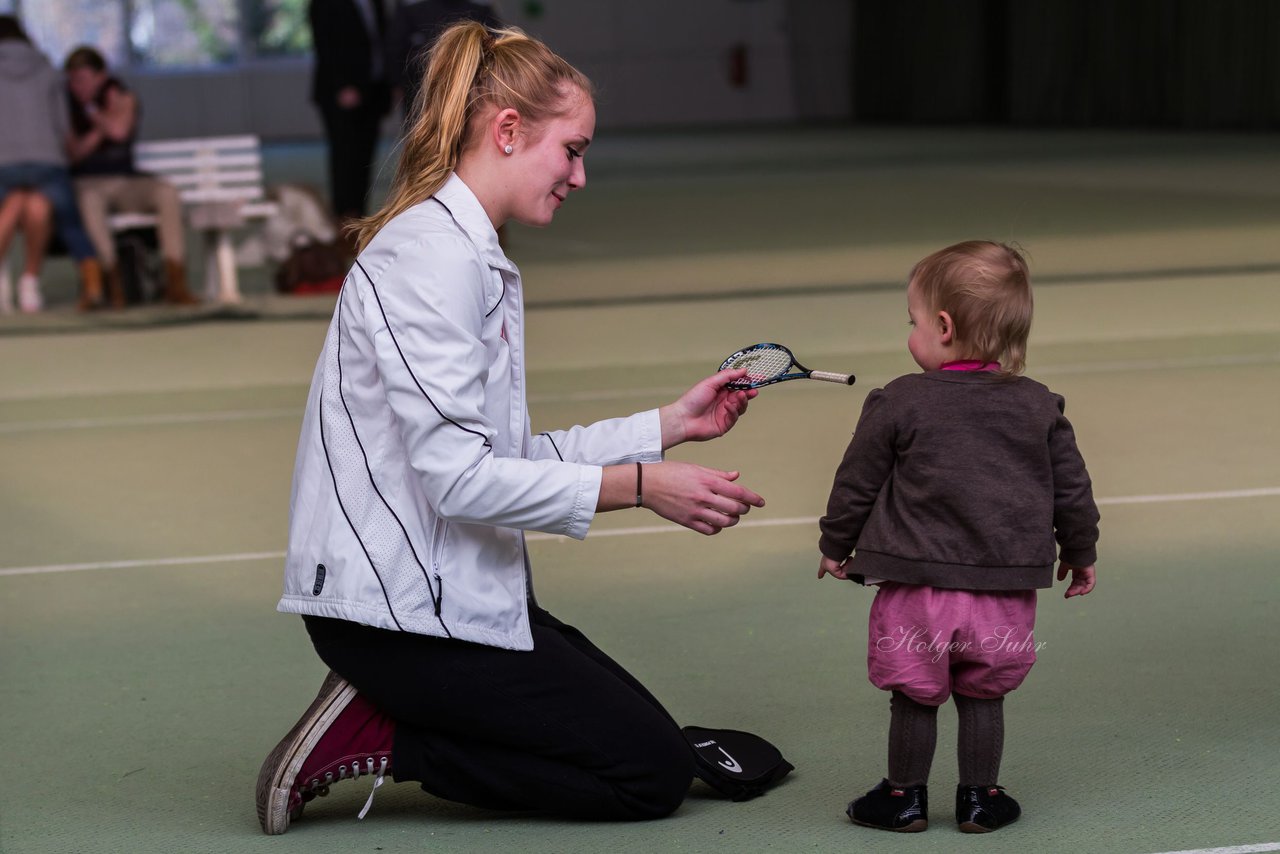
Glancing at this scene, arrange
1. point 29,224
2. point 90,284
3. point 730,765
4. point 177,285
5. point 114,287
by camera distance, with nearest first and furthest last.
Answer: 1. point 730,765
2. point 29,224
3. point 90,284
4. point 114,287
5. point 177,285

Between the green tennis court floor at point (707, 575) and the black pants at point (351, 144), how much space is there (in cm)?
132

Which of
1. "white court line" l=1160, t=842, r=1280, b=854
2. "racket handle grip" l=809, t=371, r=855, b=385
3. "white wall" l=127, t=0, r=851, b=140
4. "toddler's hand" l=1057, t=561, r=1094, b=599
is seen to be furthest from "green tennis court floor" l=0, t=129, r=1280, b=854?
"white wall" l=127, t=0, r=851, b=140

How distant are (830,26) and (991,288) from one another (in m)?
33.0

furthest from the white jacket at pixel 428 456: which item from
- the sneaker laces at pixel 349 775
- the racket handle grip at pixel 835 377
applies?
the racket handle grip at pixel 835 377

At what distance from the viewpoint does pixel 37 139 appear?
9.81 m

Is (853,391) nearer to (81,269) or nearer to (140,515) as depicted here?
(140,515)

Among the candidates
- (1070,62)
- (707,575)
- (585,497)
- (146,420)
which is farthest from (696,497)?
(1070,62)

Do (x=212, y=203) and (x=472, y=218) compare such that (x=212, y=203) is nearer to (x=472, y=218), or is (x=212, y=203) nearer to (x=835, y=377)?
(x=472, y=218)

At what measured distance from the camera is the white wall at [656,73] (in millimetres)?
32094

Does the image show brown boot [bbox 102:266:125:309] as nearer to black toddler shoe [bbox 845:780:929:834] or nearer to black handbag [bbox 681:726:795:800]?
black handbag [bbox 681:726:795:800]

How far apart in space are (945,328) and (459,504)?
0.84 meters

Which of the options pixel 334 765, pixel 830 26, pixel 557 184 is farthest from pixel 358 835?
pixel 830 26

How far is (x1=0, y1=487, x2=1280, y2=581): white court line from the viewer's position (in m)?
5.00

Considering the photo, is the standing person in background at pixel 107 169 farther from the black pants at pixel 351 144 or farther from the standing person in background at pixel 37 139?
the black pants at pixel 351 144
